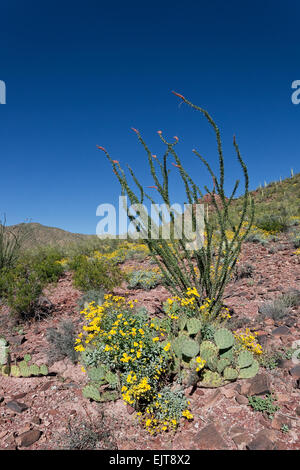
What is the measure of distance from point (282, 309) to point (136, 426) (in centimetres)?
295

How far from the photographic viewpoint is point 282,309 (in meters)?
4.37

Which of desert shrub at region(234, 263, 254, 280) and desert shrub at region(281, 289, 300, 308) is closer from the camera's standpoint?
desert shrub at region(281, 289, 300, 308)

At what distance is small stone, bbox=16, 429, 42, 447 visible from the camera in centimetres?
250

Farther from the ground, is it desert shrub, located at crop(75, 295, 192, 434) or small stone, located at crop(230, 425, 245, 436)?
desert shrub, located at crop(75, 295, 192, 434)

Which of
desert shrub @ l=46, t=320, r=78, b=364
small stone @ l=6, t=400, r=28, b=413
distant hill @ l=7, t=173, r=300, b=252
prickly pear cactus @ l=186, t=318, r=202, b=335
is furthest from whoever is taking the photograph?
distant hill @ l=7, t=173, r=300, b=252

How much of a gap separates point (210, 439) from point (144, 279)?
4970 millimetres

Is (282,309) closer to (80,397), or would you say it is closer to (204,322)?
(204,322)

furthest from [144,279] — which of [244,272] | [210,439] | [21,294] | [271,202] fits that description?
[271,202]

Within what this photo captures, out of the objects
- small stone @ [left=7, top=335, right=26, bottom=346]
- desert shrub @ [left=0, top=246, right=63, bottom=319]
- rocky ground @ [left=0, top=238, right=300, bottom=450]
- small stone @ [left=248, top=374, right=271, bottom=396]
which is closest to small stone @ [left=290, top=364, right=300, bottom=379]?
rocky ground @ [left=0, top=238, right=300, bottom=450]

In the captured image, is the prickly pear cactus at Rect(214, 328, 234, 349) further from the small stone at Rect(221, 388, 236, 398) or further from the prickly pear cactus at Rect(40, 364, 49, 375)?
the prickly pear cactus at Rect(40, 364, 49, 375)

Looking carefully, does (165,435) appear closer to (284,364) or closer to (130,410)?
(130,410)

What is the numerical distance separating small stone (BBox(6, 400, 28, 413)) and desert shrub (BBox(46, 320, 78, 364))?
892 millimetres
